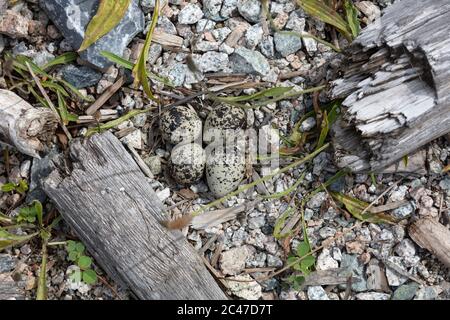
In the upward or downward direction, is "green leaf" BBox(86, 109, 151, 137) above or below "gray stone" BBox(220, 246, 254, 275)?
above

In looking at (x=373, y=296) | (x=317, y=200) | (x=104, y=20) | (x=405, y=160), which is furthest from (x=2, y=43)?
(x=373, y=296)

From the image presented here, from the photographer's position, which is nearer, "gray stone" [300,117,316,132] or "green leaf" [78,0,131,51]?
"green leaf" [78,0,131,51]

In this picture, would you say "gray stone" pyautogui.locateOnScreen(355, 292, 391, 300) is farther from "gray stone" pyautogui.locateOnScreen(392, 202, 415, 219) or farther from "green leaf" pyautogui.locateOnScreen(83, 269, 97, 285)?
"green leaf" pyautogui.locateOnScreen(83, 269, 97, 285)

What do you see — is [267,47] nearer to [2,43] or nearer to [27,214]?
[2,43]

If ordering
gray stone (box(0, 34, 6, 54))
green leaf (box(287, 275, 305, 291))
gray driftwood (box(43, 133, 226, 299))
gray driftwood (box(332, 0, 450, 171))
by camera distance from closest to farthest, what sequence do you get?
A: gray driftwood (box(332, 0, 450, 171))
gray driftwood (box(43, 133, 226, 299))
green leaf (box(287, 275, 305, 291))
gray stone (box(0, 34, 6, 54))

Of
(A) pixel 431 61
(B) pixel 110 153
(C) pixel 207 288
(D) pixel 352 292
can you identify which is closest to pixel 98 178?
(B) pixel 110 153

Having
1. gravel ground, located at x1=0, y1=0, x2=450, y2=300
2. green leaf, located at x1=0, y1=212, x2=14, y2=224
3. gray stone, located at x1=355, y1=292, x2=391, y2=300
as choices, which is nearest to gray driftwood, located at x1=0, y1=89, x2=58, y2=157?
gravel ground, located at x1=0, y1=0, x2=450, y2=300
